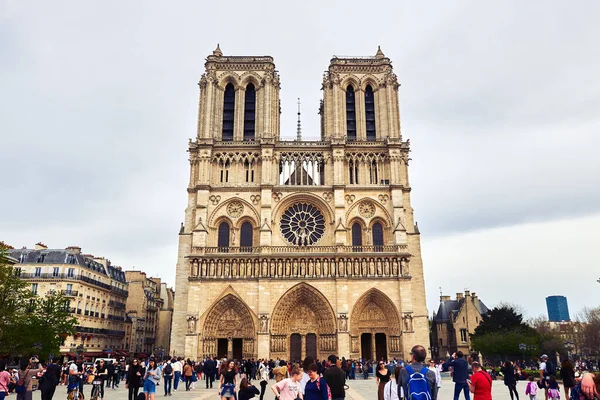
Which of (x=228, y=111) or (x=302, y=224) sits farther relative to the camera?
(x=228, y=111)

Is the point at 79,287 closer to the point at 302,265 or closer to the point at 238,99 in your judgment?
the point at 302,265

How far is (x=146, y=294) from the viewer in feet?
153

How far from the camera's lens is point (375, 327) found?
31.8m

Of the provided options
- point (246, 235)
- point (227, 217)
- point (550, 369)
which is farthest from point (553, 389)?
point (227, 217)

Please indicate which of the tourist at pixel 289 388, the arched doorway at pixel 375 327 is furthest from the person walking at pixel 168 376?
the arched doorway at pixel 375 327

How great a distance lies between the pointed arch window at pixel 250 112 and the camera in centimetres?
3697

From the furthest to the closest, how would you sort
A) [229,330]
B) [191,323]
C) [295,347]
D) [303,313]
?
[303,313], [295,347], [229,330], [191,323]

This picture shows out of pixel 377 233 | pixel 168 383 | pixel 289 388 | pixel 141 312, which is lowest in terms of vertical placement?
pixel 168 383

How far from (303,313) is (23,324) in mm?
16328

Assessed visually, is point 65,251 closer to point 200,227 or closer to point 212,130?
point 200,227

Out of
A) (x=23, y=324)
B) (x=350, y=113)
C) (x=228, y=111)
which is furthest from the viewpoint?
(x=350, y=113)

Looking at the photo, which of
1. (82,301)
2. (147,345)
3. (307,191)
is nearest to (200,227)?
(307,191)

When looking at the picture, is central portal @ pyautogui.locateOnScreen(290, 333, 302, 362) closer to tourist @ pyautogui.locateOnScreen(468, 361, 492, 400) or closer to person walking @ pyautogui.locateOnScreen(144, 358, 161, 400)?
person walking @ pyautogui.locateOnScreen(144, 358, 161, 400)

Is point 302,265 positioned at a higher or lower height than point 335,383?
higher
